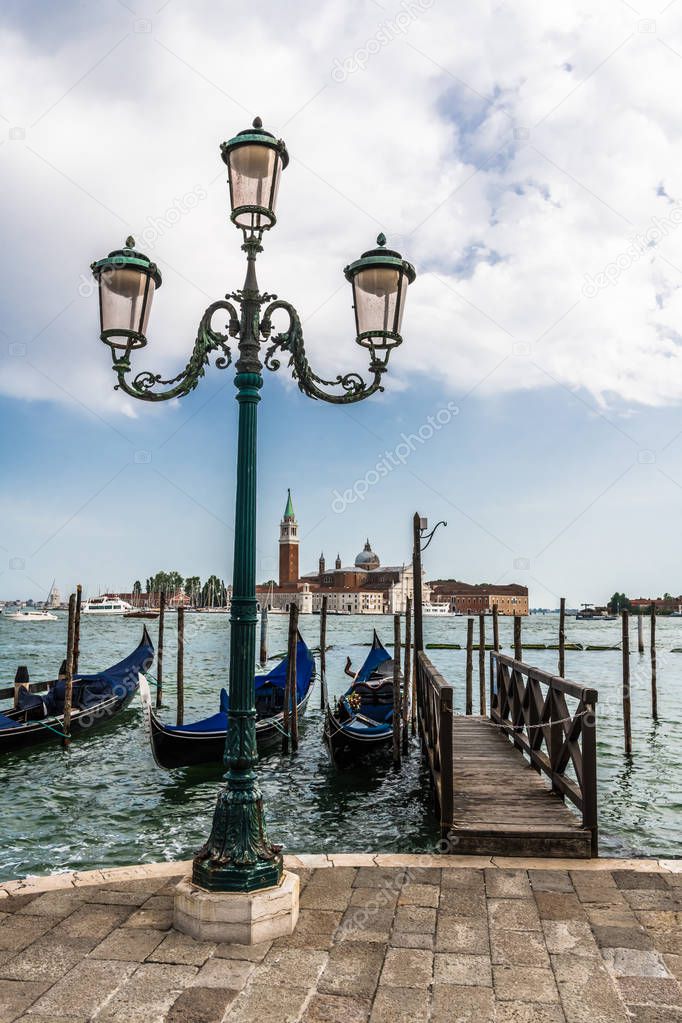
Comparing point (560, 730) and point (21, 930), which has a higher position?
point (560, 730)

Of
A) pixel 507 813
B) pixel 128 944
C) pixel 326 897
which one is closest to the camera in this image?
pixel 128 944

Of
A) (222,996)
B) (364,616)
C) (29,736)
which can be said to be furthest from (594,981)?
(364,616)

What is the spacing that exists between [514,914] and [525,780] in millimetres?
2786

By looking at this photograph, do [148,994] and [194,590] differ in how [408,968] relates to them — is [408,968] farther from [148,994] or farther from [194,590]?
[194,590]

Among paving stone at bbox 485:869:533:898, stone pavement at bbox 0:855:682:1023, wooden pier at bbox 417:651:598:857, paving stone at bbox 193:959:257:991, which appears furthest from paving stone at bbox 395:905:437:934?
wooden pier at bbox 417:651:598:857

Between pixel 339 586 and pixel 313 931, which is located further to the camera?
pixel 339 586

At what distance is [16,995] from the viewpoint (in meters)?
2.76

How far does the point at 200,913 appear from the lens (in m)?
3.21

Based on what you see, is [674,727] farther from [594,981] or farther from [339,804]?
[594,981]

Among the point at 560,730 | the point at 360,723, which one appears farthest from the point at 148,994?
the point at 360,723

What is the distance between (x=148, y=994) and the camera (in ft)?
9.00

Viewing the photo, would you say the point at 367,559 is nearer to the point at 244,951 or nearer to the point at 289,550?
the point at 289,550

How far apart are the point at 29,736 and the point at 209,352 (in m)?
9.62

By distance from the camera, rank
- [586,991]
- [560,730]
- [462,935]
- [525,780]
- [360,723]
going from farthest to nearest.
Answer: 1. [360,723]
2. [525,780]
3. [560,730]
4. [462,935]
5. [586,991]
